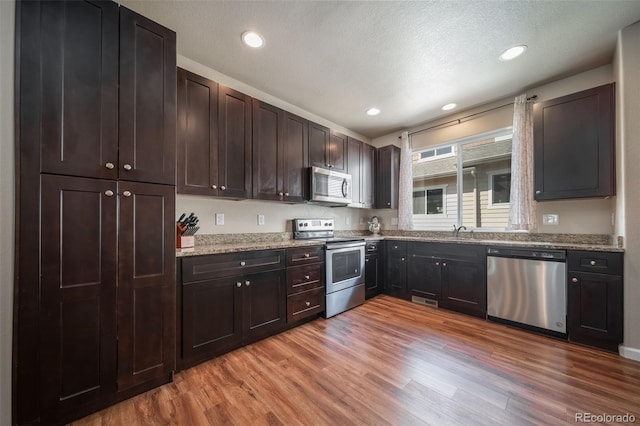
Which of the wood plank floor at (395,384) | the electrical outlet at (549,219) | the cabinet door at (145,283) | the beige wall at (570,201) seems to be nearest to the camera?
the wood plank floor at (395,384)

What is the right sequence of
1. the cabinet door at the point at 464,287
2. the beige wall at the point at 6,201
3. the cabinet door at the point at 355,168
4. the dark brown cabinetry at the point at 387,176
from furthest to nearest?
the dark brown cabinetry at the point at 387,176
the cabinet door at the point at 355,168
the cabinet door at the point at 464,287
the beige wall at the point at 6,201

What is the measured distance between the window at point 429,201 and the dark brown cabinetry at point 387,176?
0.36 meters

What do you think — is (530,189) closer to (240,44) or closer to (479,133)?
(479,133)

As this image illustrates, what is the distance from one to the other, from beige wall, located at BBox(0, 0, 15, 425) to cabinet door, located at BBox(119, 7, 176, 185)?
1.47 ft

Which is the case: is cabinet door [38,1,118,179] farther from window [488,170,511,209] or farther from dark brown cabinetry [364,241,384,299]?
window [488,170,511,209]

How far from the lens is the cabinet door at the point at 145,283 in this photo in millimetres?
1536

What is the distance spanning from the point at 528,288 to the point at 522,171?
1373mm

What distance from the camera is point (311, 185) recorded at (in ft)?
9.98

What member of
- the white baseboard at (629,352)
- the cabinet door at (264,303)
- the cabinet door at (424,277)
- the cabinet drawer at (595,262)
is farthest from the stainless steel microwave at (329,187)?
the white baseboard at (629,352)

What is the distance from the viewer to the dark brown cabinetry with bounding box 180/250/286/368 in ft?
6.13

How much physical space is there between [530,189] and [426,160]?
1.54 m

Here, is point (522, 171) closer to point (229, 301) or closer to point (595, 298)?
point (595, 298)

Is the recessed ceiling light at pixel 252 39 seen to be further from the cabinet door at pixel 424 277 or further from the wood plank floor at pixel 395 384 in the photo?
the cabinet door at pixel 424 277

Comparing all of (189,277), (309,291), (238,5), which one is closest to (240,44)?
(238,5)
